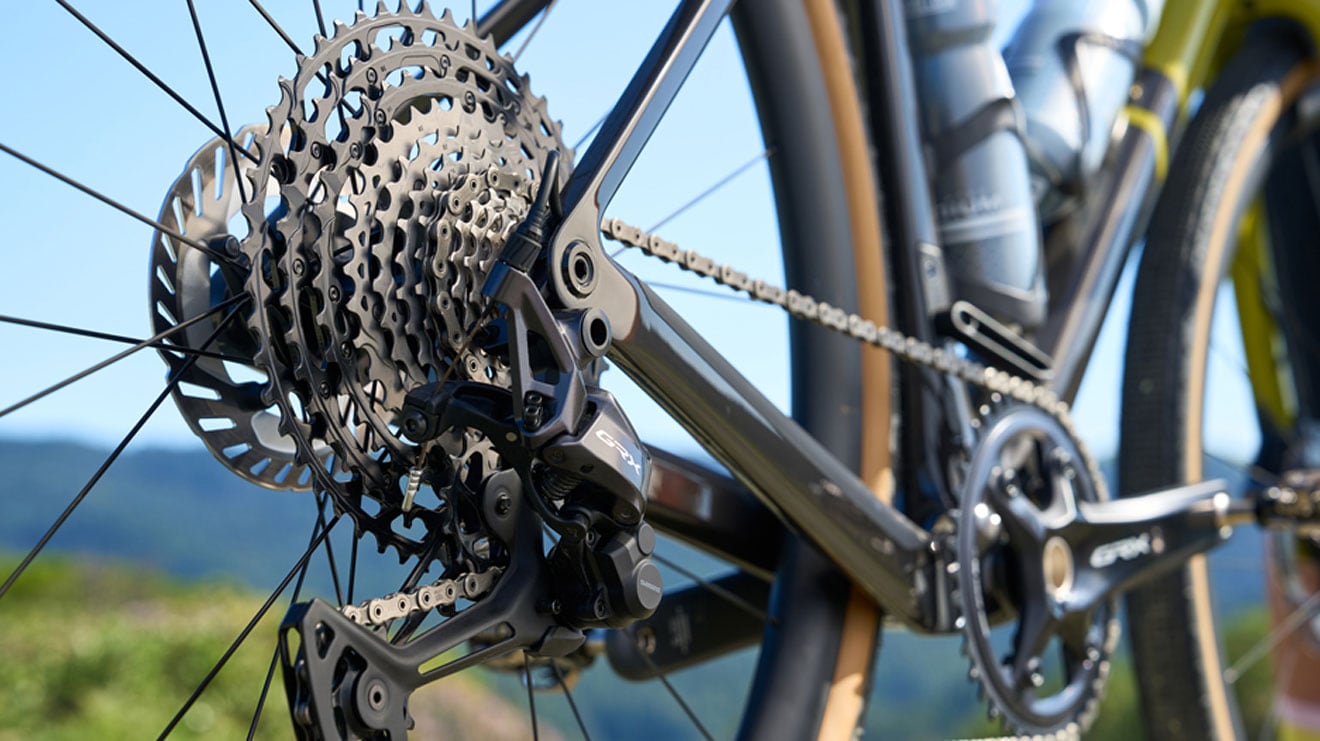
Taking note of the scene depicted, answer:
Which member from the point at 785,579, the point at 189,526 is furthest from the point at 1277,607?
the point at 189,526

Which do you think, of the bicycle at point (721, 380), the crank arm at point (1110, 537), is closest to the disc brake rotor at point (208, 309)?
the bicycle at point (721, 380)

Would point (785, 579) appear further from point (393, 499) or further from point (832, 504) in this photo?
point (393, 499)

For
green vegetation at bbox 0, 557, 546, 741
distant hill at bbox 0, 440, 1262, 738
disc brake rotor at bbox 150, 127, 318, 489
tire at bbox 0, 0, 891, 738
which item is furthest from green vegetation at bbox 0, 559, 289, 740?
disc brake rotor at bbox 150, 127, 318, 489

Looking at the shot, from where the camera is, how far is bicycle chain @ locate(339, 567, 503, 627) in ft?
1.94

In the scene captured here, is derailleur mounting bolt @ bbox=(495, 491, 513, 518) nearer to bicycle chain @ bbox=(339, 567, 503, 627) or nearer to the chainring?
bicycle chain @ bbox=(339, 567, 503, 627)

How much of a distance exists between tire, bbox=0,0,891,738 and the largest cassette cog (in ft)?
1.12

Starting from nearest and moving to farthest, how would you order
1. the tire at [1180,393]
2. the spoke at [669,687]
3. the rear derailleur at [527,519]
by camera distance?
1. the rear derailleur at [527,519]
2. the spoke at [669,687]
3. the tire at [1180,393]

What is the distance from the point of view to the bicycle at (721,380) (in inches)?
24.6

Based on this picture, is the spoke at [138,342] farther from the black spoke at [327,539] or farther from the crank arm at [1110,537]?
the crank arm at [1110,537]

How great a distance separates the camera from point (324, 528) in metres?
0.68

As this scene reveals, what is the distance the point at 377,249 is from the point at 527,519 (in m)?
0.15

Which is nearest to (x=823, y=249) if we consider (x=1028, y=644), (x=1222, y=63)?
(x=1028, y=644)

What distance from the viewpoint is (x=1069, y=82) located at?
4.00ft

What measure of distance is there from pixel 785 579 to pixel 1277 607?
1.16m
